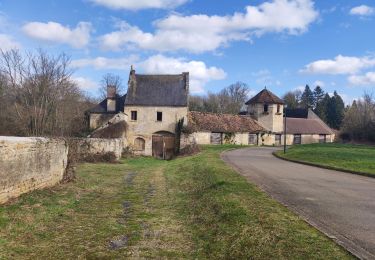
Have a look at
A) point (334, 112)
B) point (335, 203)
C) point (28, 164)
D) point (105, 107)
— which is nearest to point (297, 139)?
point (105, 107)

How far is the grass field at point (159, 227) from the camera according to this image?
6668mm

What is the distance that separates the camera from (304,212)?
379 inches

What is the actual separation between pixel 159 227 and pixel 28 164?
5.06 m

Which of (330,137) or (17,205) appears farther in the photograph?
(330,137)

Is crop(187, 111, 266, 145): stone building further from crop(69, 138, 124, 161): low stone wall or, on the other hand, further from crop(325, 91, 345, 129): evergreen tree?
crop(325, 91, 345, 129): evergreen tree

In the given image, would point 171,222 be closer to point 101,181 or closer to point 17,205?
point 17,205

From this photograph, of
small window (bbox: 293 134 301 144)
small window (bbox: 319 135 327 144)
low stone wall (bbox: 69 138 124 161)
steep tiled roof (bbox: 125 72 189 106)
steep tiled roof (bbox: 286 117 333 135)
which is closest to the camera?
low stone wall (bbox: 69 138 124 161)

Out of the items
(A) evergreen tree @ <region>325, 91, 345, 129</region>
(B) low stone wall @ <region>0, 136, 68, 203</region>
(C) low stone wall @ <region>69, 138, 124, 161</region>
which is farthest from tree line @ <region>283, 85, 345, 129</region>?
(B) low stone wall @ <region>0, 136, 68, 203</region>

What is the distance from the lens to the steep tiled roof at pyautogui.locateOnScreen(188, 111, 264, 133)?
50.9 meters

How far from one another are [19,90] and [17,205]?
103ft

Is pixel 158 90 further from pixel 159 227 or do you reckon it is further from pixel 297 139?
pixel 159 227

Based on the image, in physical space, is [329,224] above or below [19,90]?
below

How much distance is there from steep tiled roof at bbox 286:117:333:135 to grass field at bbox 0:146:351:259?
52.5 metres

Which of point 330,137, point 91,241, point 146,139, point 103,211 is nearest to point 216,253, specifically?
point 91,241
